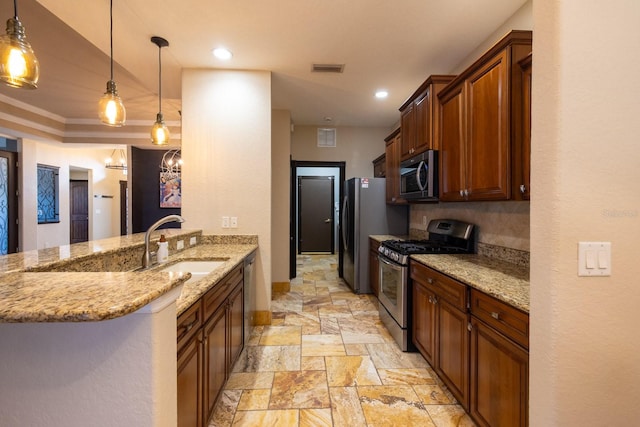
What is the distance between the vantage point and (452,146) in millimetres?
2375

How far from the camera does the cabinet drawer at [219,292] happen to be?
154 centimetres

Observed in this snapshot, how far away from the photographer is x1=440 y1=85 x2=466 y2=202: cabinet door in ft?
7.36

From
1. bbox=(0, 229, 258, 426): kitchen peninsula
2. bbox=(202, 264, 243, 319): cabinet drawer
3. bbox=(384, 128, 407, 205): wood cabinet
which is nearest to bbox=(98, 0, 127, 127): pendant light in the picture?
bbox=(202, 264, 243, 319): cabinet drawer

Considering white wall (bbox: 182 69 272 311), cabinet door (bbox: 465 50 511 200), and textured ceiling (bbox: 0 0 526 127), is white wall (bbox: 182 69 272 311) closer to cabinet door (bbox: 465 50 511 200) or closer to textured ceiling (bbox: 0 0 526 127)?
textured ceiling (bbox: 0 0 526 127)

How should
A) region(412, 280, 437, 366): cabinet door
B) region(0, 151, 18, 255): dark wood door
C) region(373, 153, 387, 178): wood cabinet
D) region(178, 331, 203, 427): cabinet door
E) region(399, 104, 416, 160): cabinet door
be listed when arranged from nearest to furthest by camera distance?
region(178, 331, 203, 427): cabinet door, region(412, 280, 437, 366): cabinet door, region(399, 104, 416, 160): cabinet door, region(373, 153, 387, 178): wood cabinet, region(0, 151, 18, 255): dark wood door

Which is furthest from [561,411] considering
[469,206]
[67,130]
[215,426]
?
→ [67,130]

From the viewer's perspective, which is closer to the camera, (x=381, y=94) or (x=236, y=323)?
(x=236, y=323)

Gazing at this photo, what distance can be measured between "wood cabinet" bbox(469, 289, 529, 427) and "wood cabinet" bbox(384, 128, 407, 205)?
7.01 feet

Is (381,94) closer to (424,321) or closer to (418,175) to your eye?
(418,175)

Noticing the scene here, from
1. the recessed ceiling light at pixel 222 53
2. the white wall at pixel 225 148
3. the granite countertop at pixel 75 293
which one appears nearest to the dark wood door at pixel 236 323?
the granite countertop at pixel 75 293

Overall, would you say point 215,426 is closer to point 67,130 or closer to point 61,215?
point 67,130

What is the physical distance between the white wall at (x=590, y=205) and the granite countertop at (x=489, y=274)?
228 millimetres

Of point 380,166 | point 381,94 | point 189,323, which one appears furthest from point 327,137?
point 189,323

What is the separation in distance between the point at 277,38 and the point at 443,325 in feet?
8.47
